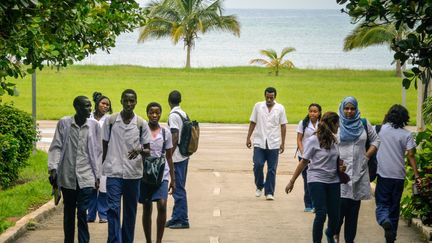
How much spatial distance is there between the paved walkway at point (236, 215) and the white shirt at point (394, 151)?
50.6 inches

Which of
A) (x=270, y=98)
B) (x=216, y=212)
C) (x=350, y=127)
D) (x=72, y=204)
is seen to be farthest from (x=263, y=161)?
(x=72, y=204)

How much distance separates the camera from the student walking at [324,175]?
43.8 feet

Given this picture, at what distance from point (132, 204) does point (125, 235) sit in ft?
1.25

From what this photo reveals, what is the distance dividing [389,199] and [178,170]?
3.08 meters

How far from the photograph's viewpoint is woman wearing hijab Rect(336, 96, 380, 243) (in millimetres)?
13664

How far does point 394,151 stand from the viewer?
14172 millimetres

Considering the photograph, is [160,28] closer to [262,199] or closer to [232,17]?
[232,17]

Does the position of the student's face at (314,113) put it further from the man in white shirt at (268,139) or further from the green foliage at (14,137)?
the green foliage at (14,137)

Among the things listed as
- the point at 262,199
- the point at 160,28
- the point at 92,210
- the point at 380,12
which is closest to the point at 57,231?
the point at 92,210

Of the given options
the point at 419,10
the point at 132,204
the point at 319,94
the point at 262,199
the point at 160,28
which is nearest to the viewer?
the point at 419,10

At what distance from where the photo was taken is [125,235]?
13359mm

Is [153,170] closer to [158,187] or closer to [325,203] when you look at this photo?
[158,187]

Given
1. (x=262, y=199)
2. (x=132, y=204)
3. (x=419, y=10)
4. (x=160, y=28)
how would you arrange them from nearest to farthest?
(x=419, y=10) → (x=132, y=204) → (x=262, y=199) → (x=160, y=28)

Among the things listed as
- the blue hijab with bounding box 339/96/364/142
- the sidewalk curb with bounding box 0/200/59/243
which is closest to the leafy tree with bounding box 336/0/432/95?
the blue hijab with bounding box 339/96/364/142
